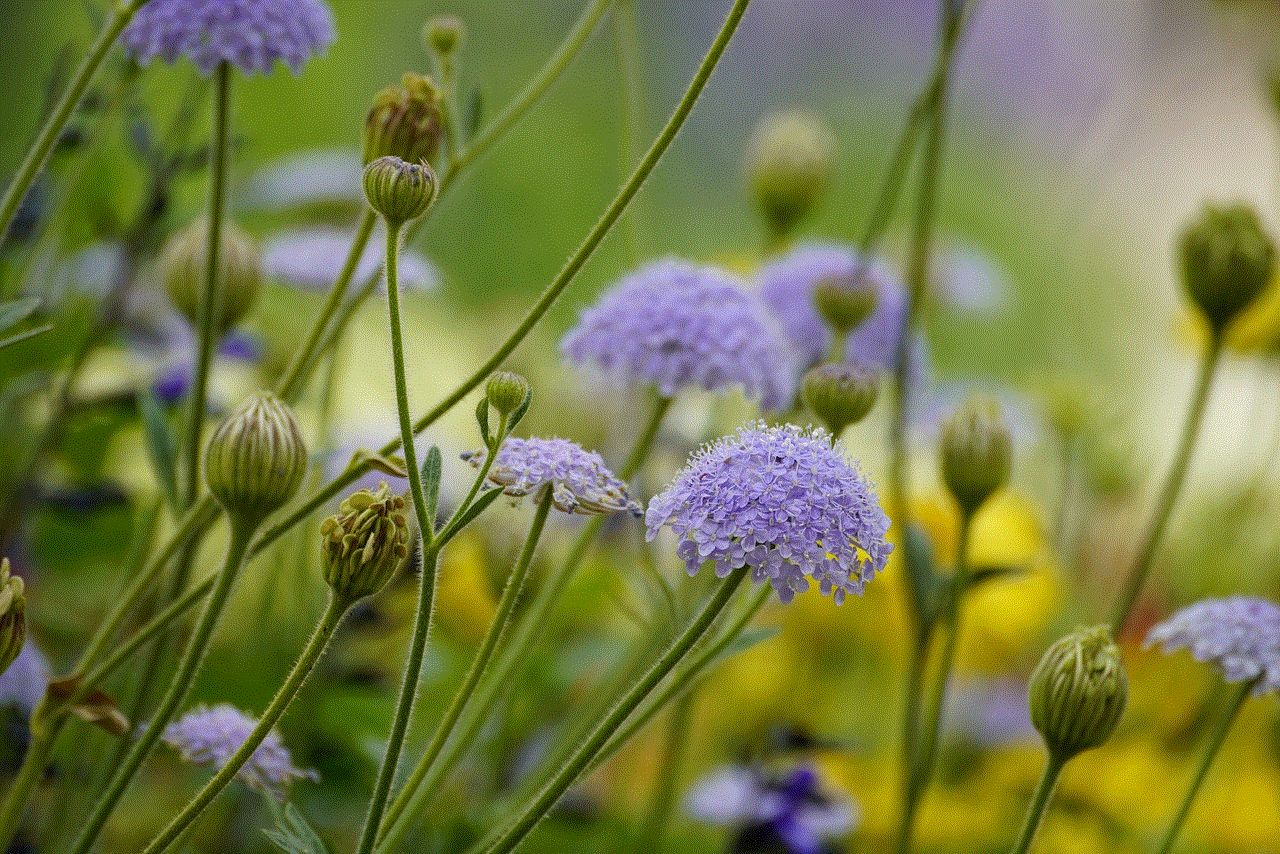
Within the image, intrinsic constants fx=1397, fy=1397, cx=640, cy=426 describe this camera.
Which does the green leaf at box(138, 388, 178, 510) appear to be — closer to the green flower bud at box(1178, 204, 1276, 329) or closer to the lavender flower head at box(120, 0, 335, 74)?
the lavender flower head at box(120, 0, 335, 74)

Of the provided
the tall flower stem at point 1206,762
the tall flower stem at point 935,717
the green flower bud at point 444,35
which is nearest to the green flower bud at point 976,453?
the tall flower stem at point 935,717

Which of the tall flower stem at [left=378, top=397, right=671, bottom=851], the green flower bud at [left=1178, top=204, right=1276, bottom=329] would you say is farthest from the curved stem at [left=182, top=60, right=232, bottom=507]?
the green flower bud at [left=1178, top=204, right=1276, bottom=329]

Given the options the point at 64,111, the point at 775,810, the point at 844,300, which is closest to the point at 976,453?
the point at 844,300

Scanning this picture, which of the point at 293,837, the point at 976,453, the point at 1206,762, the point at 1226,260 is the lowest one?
the point at 293,837

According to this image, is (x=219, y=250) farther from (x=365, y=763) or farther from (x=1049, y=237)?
(x=1049, y=237)

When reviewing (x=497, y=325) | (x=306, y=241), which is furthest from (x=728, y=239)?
(x=306, y=241)

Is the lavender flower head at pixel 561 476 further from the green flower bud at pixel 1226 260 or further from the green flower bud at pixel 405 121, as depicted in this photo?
the green flower bud at pixel 1226 260

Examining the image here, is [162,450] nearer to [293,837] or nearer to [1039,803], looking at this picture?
[293,837]
